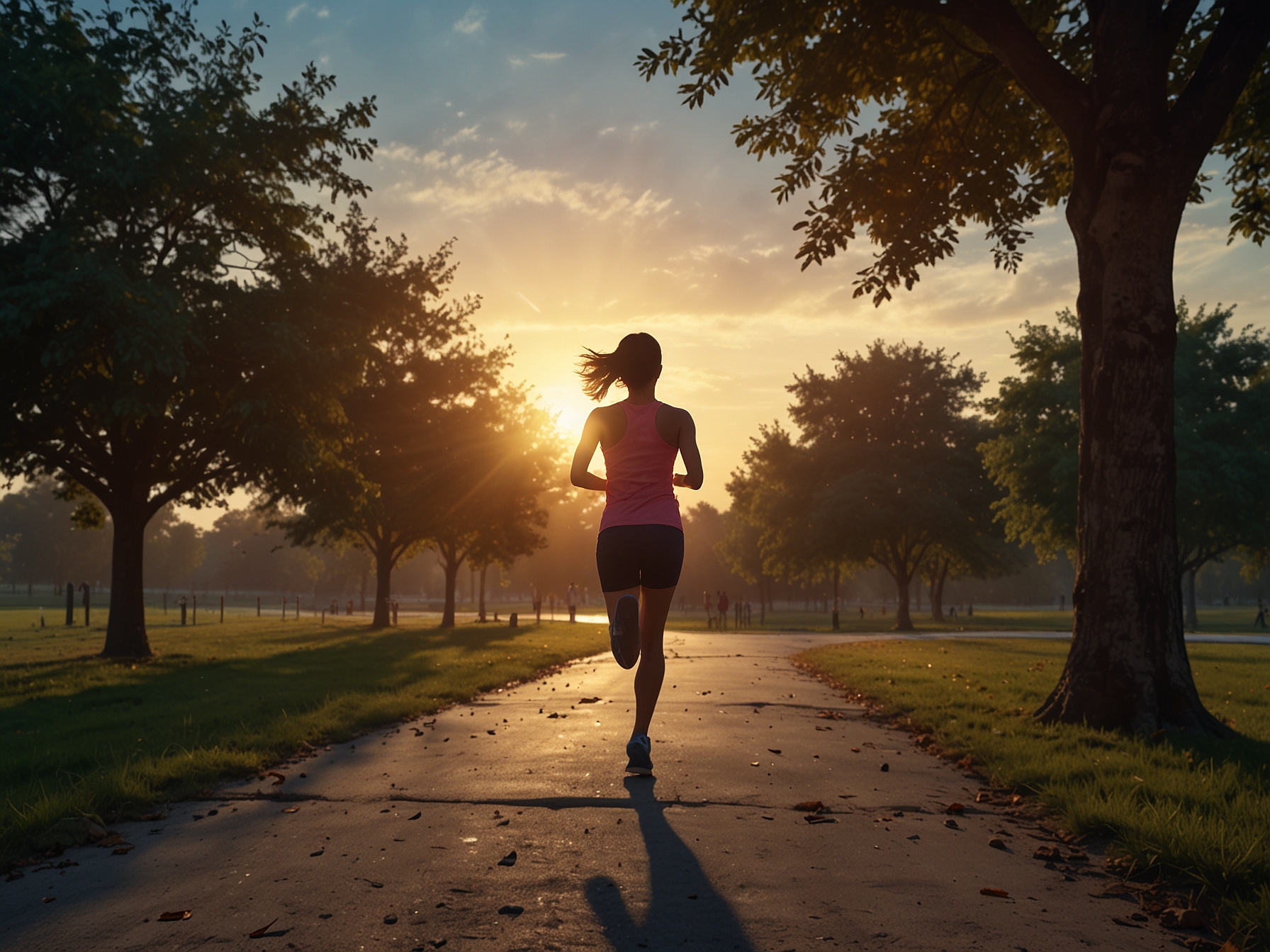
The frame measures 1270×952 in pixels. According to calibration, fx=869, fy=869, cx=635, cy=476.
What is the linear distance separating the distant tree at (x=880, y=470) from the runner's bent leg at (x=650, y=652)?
32282 mm

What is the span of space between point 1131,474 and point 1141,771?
2825 millimetres

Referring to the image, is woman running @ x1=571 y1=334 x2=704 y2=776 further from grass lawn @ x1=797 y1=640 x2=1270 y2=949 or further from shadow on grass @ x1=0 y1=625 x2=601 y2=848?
shadow on grass @ x1=0 y1=625 x2=601 y2=848

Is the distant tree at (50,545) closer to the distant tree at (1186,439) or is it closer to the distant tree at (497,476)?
the distant tree at (497,476)

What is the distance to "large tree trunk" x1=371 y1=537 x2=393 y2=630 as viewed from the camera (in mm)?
32500

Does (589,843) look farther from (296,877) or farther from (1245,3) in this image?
(1245,3)

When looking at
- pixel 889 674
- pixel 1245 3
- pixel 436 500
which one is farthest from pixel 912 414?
pixel 1245 3

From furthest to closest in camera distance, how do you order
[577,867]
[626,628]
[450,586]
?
[450,586]
[626,628]
[577,867]

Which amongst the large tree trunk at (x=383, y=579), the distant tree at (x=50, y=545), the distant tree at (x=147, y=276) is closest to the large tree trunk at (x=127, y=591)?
the distant tree at (x=147, y=276)

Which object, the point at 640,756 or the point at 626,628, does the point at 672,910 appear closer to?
the point at 626,628

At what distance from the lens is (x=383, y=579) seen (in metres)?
33.5

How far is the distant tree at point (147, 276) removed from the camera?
13.4m

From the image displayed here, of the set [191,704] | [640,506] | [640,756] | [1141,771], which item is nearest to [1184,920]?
[1141,771]

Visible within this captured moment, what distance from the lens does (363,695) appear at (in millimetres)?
9609

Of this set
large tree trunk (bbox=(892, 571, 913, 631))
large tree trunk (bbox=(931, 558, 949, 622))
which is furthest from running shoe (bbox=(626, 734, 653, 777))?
large tree trunk (bbox=(931, 558, 949, 622))
